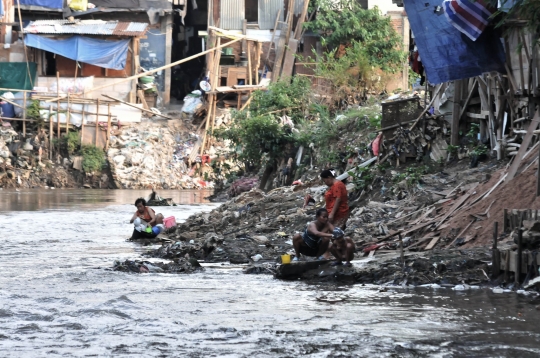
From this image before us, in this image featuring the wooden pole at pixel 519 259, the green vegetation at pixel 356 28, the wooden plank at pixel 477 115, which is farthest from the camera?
the green vegetation at pixel 356 28

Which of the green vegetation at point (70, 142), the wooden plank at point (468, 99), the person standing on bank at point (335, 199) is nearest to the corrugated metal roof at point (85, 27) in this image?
the green vegetation at point (70, 142)

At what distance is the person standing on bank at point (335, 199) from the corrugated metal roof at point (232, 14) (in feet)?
90.8

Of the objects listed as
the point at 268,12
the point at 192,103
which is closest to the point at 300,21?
the point at 268,12

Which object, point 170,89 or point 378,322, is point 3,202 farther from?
point 378,322

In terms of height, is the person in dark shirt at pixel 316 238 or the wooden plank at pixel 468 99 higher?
the wooden plank at pixel 468 99

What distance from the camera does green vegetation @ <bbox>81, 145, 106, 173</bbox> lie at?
118ft

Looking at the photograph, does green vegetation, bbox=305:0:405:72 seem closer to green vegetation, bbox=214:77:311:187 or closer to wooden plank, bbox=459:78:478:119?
green vegetation, bbox=214:77:311:187

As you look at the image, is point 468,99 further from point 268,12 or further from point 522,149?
point 268,12

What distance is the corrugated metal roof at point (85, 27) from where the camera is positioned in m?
36.6

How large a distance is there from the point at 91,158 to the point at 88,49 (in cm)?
449

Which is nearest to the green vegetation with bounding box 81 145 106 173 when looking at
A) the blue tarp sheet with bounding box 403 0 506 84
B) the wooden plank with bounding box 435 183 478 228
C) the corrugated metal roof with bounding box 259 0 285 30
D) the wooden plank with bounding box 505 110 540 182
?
the corrugated metal roof with bounding box 259 0 285 30

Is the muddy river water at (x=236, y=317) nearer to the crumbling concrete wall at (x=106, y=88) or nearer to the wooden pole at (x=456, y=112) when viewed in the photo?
the wooden pole at (x=456, y=112)

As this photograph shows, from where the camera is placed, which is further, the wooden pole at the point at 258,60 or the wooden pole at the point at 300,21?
the wooden pole at the point at 258,60

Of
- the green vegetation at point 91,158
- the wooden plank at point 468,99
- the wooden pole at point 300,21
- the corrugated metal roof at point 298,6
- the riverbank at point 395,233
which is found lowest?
the riverbank at point 395,233
